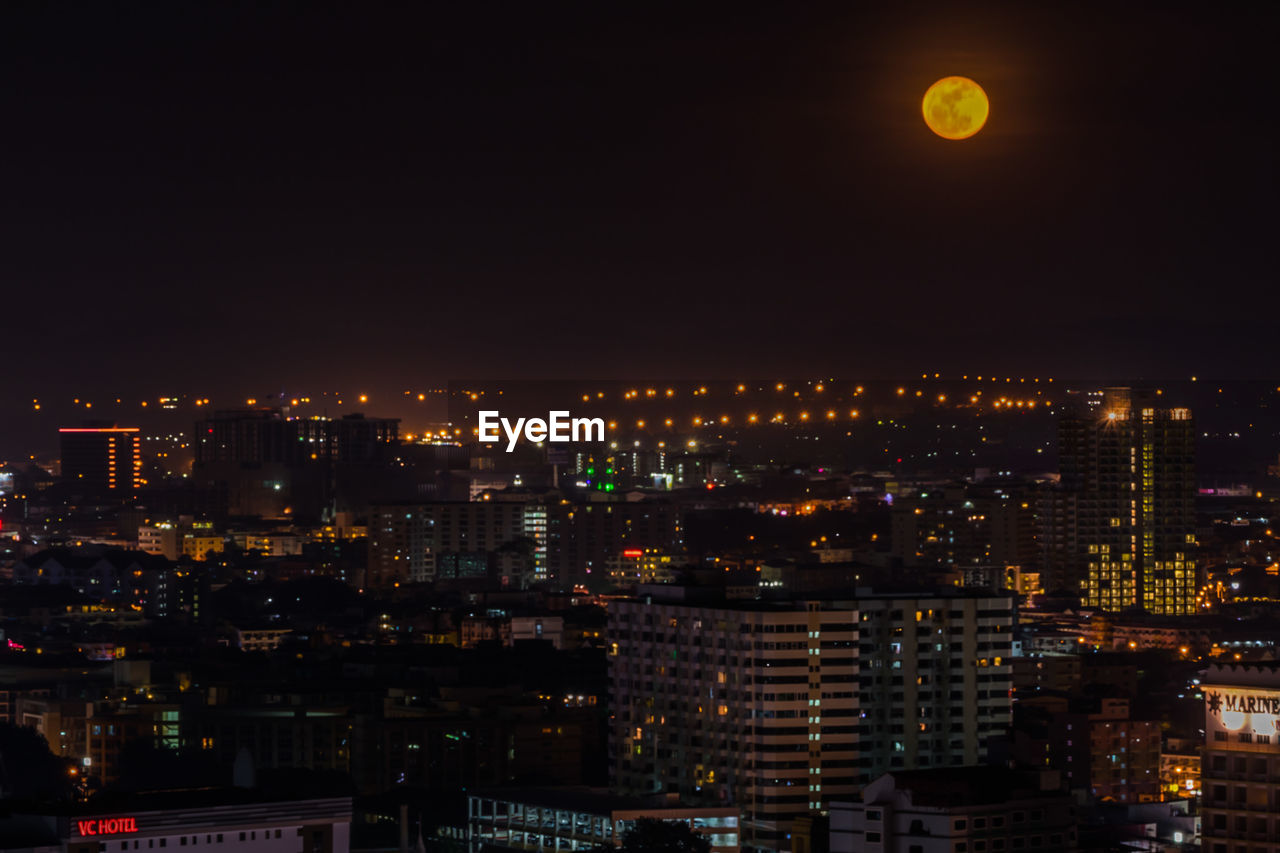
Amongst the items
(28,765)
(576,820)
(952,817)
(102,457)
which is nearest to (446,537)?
(102,457)

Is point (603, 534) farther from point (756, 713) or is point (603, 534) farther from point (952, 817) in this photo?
point (952, 817)

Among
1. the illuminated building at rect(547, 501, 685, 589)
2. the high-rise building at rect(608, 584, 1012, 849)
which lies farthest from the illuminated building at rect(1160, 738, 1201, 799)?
the illuminated building at rect(547, 501, 685, 589)

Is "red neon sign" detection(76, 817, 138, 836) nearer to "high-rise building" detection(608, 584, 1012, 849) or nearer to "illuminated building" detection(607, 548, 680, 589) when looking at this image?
"high-rise building" detection(608, 584, 1012, 849)

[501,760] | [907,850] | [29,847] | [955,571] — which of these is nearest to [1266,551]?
[955,571]

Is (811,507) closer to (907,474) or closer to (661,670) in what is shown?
(907,474)

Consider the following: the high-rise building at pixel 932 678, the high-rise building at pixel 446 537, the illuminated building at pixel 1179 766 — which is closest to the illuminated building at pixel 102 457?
the high-rise building at pixel 446 537
